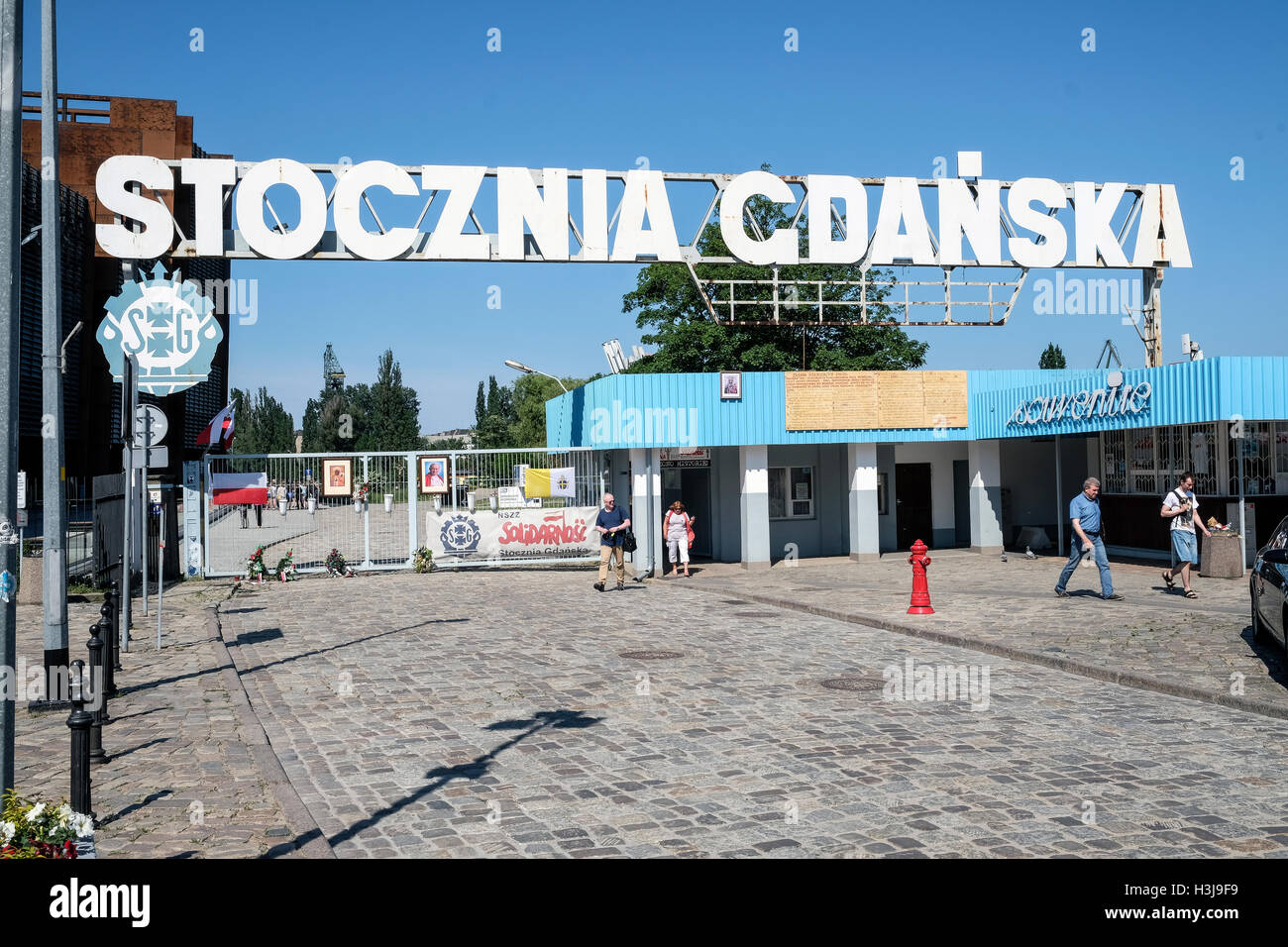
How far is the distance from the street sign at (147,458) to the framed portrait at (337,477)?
10870 millimetres

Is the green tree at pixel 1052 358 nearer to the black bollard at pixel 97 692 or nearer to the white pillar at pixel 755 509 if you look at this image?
the white pillar at pixel 755 509

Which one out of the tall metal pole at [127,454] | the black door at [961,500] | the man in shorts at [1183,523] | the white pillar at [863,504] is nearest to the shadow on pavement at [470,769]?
the tall metal pole at [127,454]

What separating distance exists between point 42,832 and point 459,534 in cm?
2117

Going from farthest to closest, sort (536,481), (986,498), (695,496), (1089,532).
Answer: (695,496)
(986,498)
(536,481)
(1089,532)

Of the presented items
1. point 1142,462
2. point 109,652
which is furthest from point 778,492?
point 109,652

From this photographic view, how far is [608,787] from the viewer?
7.11 m

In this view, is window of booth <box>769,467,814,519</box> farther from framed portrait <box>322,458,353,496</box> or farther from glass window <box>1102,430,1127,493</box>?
framed portrait <box>322,458,353,496</box>

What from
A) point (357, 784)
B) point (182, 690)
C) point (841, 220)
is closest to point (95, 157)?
point (841, 220)

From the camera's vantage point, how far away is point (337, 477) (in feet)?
85.3

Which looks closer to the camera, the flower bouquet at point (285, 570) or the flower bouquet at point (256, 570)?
the flower bouquet at point (256, 570)

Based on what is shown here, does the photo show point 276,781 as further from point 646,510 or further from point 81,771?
point 646,510

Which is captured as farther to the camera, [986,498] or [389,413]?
[389,413]

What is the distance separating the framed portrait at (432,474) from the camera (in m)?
26.3

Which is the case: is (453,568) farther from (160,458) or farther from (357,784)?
(357,784)
